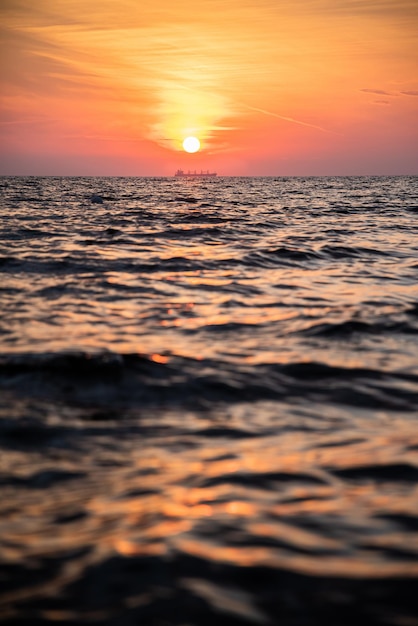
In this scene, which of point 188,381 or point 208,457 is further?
point 188,381

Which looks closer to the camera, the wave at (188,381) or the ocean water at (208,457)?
the ocean water at (208,457)

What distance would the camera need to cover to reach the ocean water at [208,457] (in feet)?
8.05

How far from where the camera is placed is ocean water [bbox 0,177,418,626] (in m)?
2.46

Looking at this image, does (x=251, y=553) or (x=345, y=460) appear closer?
(x=251, y=553)

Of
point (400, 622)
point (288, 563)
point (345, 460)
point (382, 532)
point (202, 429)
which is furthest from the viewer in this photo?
point (202, 429)

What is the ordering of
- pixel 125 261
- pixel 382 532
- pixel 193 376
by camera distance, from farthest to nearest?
1. pixel 125 261
2. pixel 193 376
3. pixel 382 532

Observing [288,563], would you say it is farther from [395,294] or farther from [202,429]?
[395,294]

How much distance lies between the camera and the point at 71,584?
2.51 metres

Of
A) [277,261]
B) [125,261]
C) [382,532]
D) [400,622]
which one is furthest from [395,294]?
[400,622]

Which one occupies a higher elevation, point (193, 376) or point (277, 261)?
point (277, 261)

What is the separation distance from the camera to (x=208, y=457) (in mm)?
3775

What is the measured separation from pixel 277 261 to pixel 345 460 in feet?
32.2

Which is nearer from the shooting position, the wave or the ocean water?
the ocean water

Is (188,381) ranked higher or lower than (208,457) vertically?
higher
